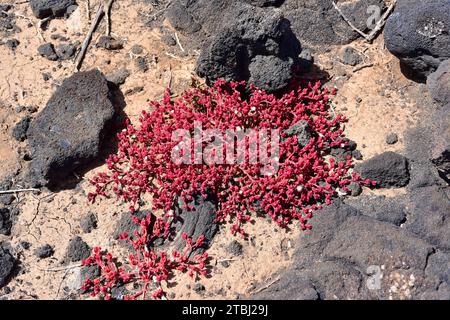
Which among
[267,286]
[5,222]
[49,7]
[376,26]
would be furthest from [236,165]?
[49,7]

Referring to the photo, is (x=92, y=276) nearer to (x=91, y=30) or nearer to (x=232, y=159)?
(x=232, y=159)

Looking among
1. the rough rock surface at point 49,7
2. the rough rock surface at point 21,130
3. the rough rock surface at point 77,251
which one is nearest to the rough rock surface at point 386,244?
the rough rock surface at point 77,251

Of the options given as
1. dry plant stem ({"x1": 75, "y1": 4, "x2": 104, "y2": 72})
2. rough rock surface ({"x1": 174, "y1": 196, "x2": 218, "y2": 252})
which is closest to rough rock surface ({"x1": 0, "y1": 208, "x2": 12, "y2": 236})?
rough rock surface ({"x1": 174, "y1": 196, "x2": 218, "y2": 252})

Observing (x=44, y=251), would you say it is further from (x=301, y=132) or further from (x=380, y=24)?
(x=380, y=24)

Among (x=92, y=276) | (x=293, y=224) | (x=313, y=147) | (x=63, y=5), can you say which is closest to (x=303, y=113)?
(x=313, y=147)

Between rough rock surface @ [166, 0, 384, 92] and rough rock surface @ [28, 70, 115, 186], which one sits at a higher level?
rough rock surface @ [166, 0, 384, 92]

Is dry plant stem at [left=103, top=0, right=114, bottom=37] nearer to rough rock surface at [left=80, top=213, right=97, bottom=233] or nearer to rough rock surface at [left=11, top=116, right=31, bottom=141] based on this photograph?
rough rock surface at [left=11, top=116, right=31, bottom=141]

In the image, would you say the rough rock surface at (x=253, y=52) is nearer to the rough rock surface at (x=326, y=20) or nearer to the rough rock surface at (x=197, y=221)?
the rough rock surface at (x=326, y=20)
